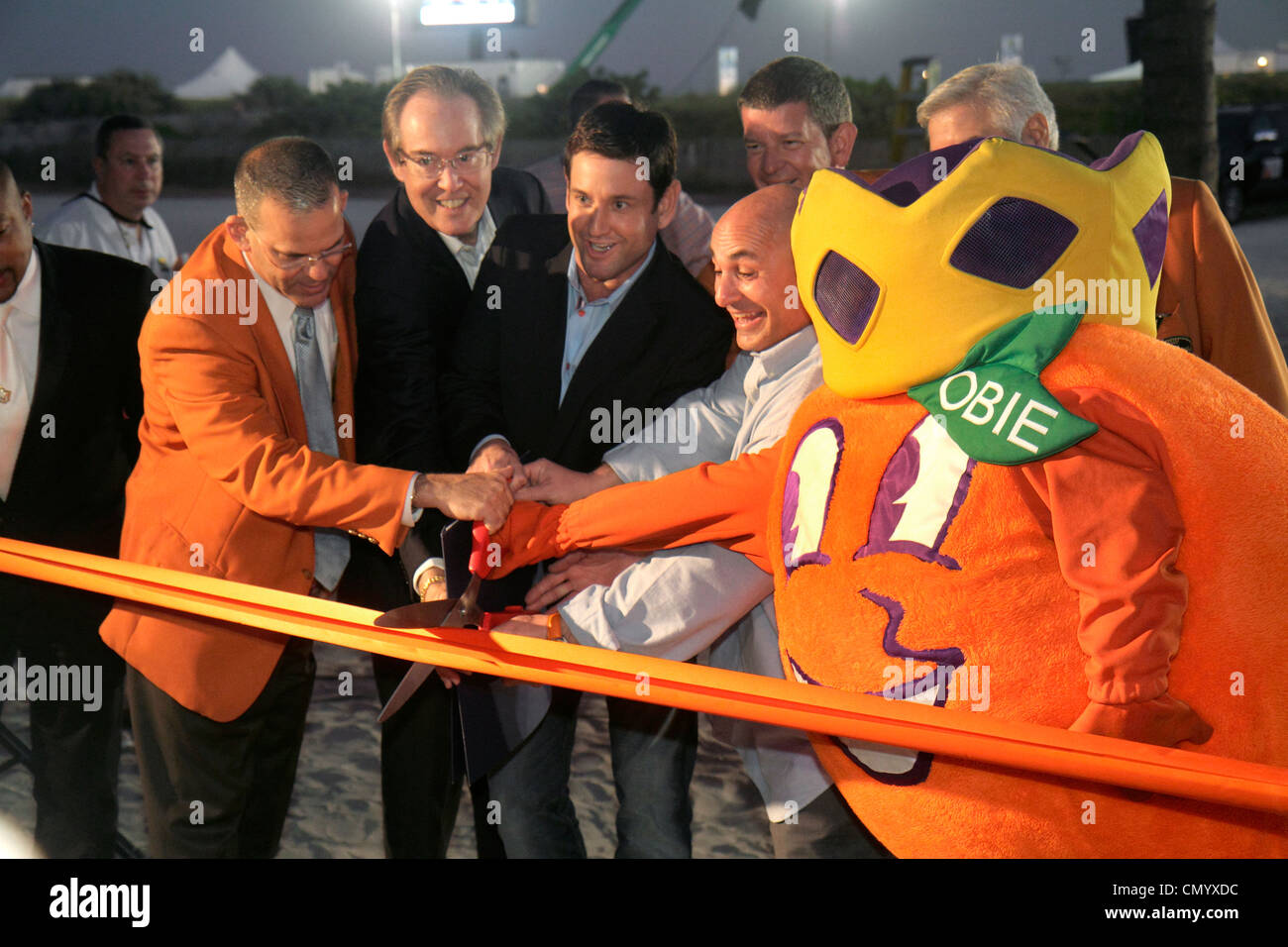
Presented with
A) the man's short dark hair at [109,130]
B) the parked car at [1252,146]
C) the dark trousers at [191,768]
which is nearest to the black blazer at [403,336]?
the dark trousers at [191,768]

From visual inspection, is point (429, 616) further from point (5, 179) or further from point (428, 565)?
point (5, 179)

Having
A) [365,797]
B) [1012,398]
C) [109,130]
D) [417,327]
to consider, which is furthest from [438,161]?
[109,130]

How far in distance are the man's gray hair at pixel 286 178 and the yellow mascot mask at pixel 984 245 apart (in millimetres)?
1346

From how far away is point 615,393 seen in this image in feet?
9.16

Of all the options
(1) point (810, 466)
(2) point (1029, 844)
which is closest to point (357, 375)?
(1) point (810, 466)

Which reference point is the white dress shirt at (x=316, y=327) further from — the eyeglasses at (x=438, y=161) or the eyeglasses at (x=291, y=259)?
the eyeglasses at (x=438, y=161)

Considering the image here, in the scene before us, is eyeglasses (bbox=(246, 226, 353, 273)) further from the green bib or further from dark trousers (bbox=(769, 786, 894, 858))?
dark trousers (bbox=(769, 786, 894, 858))

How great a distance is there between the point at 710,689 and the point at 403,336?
1373 millimetres

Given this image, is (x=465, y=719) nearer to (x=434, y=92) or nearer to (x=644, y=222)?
(x=644, y=222)

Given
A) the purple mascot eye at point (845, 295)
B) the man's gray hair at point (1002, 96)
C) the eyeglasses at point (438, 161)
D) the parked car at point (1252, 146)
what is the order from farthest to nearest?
1. the parked car at point (1252, 146)
2. the eyeglasses at point (438, 161)
3. the man's gray hair at point (1002, 96)
4. the purple mascot eye at point (845, 295)

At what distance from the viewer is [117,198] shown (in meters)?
5.17

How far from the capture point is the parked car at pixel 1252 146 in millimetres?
12938

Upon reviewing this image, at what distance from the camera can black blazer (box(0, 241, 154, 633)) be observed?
323cm

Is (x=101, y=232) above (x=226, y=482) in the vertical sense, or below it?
above
